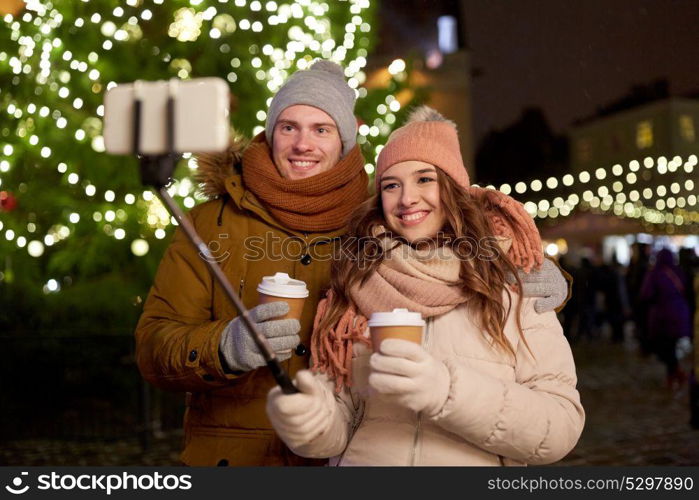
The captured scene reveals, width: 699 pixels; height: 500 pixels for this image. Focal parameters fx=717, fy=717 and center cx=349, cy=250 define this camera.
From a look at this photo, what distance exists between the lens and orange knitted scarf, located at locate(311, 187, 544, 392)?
8.41ft

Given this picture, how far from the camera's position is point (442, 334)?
258cm

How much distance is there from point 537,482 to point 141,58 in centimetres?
714

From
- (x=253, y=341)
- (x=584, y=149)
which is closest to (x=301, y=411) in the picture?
(x=253, y=341)

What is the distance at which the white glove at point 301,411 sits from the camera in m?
2.12

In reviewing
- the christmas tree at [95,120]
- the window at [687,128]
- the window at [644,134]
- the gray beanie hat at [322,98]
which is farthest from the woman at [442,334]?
the window at [644,134]

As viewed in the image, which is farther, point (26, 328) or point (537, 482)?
point (26, 328)

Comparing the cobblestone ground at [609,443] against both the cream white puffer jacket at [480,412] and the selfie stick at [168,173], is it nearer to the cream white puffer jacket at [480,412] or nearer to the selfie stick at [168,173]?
the cream white puffer jacket at [480,412]

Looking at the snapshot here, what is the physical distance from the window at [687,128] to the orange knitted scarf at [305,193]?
41.2 metres

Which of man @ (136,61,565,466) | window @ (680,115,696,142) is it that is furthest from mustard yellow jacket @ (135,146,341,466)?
window @ (680,115,696,142)

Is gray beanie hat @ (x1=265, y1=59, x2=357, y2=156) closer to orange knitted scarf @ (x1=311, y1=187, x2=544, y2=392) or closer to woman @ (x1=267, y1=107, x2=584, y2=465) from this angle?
woman @ (x1=267, y1=107, x2=584, y2=465)

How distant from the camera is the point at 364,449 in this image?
2.54 m

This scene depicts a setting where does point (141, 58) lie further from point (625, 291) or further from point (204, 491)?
point (625, 291)

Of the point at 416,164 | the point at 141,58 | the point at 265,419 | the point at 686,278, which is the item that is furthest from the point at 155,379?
the point at 686,278

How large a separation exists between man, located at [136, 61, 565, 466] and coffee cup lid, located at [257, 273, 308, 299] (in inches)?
15.6
